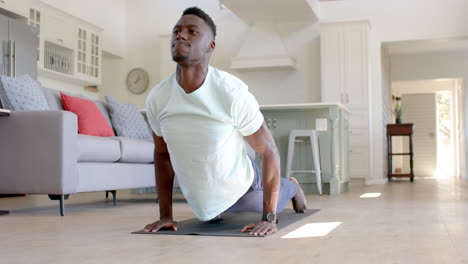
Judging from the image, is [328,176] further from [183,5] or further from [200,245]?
[183,5]

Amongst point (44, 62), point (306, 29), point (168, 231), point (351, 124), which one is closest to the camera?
point (168, 231)

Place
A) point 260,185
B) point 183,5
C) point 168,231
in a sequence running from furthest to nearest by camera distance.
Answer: point 183,5
point 260,185
point 168,231

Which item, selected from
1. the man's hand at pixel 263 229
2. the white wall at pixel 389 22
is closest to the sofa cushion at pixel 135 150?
the man's hand at pixel 263 229

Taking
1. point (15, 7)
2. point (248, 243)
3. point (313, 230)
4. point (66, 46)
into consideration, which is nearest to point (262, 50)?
point (66, 46)

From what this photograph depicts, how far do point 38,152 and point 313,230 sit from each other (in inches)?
69.2

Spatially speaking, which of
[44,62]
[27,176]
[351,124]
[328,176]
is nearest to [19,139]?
[27,176]

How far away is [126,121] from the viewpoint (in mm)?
4742

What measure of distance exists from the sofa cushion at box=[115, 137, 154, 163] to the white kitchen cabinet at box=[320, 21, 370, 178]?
13.0 ft

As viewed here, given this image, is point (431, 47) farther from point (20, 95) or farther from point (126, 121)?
point (20, 95)

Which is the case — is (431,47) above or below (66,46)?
above

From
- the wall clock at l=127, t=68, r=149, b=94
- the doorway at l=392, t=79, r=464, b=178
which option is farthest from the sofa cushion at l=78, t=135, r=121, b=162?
the doorway at l=392, t=79, r=464, b=178

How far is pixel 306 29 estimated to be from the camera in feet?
27.9

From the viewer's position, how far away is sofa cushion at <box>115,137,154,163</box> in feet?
13.2

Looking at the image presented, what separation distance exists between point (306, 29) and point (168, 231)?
6.69 metres
